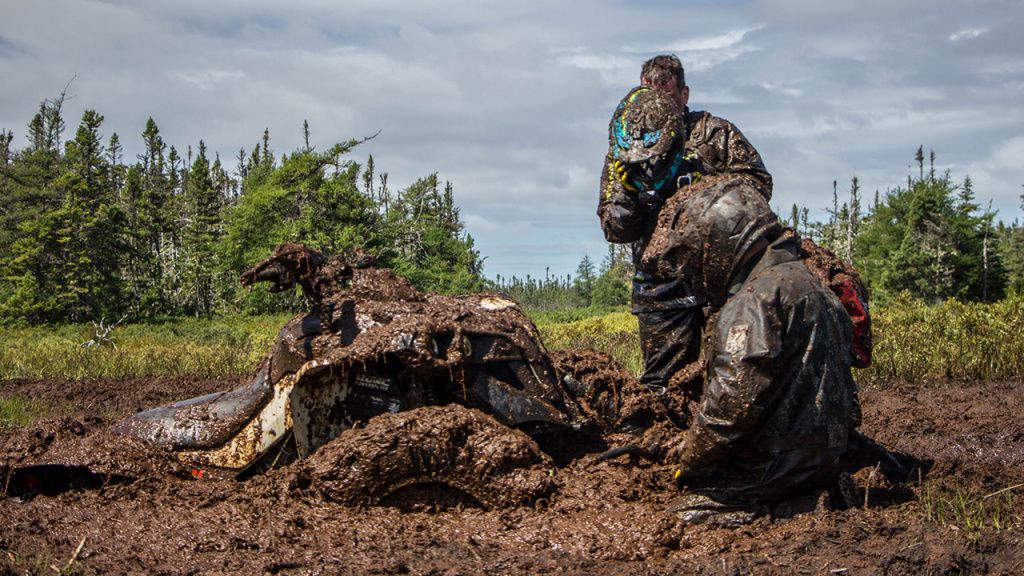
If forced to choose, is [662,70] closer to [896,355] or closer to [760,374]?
[760,374]

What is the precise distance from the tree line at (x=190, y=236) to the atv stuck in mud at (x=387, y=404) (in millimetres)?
20031

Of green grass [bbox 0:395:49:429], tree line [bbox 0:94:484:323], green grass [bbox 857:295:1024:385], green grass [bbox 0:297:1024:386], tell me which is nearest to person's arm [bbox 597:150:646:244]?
green grass [bbox 0:297:1024:386]

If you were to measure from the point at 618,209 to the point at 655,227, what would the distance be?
0.41 m

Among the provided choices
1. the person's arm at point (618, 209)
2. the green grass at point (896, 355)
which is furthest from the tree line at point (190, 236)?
the person's arm at point (618, 209)

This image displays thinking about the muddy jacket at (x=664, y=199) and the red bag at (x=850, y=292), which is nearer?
the red bag at (x=850, y=292)

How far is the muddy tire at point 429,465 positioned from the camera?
13.9 feet

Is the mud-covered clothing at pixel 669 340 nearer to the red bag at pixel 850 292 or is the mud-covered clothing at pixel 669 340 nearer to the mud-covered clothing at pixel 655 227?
the mud-covered clothing at pixel 655 227

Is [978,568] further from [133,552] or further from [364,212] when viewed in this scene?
[364,212]

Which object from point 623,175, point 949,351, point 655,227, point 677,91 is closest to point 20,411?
point 623,175

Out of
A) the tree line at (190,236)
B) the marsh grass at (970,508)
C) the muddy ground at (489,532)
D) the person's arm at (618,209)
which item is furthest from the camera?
the tree line at (190,236)

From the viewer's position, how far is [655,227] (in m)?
5.00

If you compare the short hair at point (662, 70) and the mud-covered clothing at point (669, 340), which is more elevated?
the short hair at point (662, 70)

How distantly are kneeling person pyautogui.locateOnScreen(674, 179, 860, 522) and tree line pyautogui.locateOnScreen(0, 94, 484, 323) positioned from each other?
21399mm

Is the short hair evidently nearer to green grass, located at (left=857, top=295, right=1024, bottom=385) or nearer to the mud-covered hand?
the mud-covered hand
